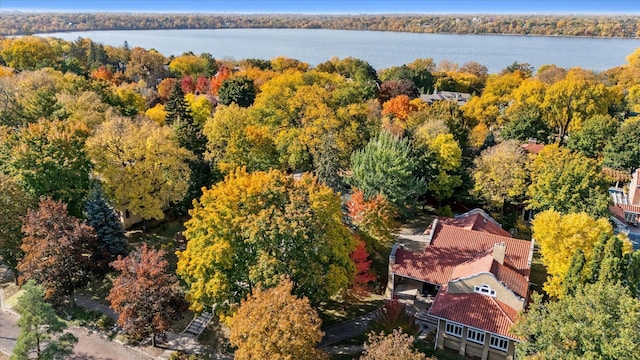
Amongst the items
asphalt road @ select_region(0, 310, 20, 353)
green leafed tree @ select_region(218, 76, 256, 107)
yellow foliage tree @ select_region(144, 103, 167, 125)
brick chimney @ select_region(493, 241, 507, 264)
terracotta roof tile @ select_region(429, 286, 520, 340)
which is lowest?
asphalt road @ select_region(0, 310, 20, 353)

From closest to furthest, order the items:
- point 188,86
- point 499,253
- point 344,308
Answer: point 499,253 → point 344,308 → point 188,86

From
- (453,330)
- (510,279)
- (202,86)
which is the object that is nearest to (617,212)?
(510,279)

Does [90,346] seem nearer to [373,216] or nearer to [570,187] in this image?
[373,216]

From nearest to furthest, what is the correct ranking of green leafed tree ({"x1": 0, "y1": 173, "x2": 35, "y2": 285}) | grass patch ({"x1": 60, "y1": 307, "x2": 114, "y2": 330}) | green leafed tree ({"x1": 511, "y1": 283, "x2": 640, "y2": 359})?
1. green leafed tree ({"x1": 511, "y1": 283, "x2": 640, "y2": 359})
2. grass patch ({"x1": 60, "y1": 307, "x2": 114, "y2": 330})
3. green leafed tree ({"x1": 0, "y1": 173, "x2": 35, "y2": 285})

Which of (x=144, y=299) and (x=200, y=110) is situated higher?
(x=200, y=110)

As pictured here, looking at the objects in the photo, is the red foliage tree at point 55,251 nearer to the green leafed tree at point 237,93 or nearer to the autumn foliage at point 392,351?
the autumn foliage at point 392,351

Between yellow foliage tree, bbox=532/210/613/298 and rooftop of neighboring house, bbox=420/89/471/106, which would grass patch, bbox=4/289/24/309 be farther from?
rooftop of neighboring house, bbox=420/89/471/106

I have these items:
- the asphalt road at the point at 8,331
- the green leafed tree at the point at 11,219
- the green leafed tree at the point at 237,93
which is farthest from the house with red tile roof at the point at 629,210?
the green leafed tree at the point at 237,93

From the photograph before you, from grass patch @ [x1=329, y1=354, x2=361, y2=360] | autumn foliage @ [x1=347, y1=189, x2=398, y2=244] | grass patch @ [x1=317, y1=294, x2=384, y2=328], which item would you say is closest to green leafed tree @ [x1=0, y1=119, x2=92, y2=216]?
grass patch @ [x1=317, y1=294, x2=384, y2=328]
